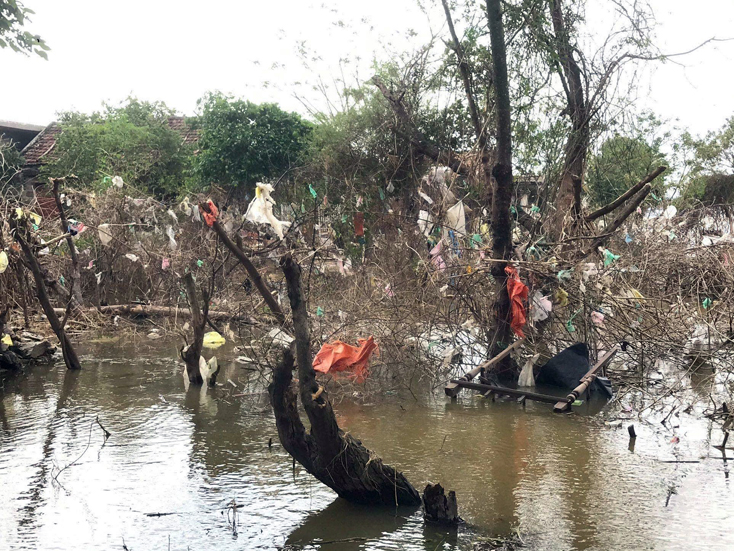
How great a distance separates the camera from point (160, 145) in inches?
821

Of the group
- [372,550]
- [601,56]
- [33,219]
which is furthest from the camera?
[601,56]

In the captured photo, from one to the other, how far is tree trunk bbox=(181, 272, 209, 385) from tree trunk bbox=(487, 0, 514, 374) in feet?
10.7

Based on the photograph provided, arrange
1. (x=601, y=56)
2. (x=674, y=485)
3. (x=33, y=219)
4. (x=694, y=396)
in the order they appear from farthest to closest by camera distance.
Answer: (x=601, y=56) → (x=33, y=219) → (x=694, y=396) → (x=674, y=485)

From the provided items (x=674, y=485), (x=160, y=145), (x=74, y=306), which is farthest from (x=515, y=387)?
(x=160, y=145)

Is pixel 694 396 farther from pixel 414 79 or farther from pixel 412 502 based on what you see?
pixel 414 79

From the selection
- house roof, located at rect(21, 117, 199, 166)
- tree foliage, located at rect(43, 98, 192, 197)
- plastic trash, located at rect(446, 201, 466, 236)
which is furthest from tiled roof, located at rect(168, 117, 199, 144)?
plastic trash, located at rect(446, 201, 466, 236)

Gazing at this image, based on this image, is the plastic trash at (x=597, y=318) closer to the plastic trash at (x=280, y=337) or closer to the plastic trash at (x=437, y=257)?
the plastic trash at (x=437, y=257)

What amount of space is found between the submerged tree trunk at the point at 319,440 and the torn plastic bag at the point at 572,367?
3844 mm

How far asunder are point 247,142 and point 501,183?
33.1ft

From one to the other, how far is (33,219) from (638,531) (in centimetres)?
773

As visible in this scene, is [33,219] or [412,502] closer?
[412,502]

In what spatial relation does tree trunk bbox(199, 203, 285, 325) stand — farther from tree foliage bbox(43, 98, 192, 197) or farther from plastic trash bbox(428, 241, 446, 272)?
tree foliage bbox(43, 98, 192, 197)

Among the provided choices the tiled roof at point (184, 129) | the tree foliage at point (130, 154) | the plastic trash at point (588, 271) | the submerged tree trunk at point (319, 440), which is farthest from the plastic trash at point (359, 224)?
the tiled roof at point (184, 129)

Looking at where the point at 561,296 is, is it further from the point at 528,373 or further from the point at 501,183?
the point at 501,183
